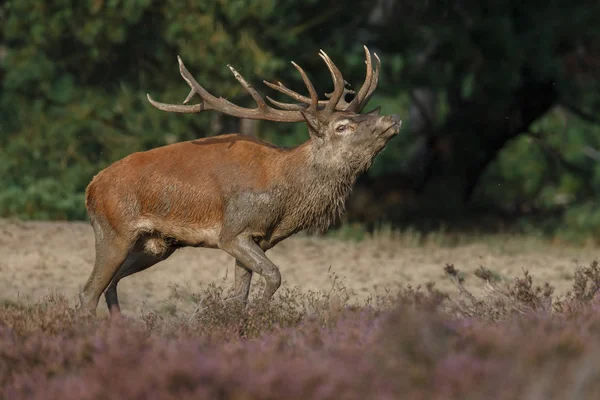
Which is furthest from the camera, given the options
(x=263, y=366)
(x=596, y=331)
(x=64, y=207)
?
(x=64, y=207)

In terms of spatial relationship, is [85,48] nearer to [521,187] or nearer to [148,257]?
[148,257]

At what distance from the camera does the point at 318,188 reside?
920cm

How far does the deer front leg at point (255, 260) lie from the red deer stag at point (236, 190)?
1 cm

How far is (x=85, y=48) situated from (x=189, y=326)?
9.85 m

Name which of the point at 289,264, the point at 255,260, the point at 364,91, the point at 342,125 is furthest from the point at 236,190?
the point at 289,264

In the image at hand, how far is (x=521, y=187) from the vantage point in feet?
79.4

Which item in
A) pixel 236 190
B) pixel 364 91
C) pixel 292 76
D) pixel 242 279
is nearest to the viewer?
pixel 236 190

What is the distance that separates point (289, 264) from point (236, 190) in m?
4.32

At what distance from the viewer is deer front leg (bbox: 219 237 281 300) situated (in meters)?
8.81

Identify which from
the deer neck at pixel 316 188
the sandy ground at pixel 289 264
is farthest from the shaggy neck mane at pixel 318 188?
the sandy ground at pixel 289 264

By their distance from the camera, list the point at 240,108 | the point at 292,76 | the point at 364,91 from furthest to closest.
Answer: the point at 292,76, the point at 240,108, the point at 364,91

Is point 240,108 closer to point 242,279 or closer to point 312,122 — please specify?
point 312,122

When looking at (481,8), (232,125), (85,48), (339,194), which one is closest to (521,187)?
(481,8)

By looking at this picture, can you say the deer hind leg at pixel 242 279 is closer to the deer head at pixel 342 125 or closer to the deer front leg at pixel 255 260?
the deer front leg at pixel 255 260
